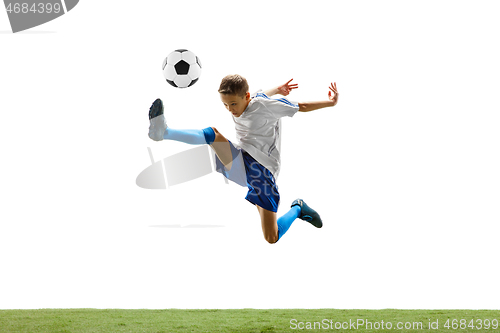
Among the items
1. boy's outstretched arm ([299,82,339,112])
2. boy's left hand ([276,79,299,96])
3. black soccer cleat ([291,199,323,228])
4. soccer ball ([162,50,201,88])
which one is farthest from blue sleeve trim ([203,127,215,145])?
black soccer cleat ([291,199,323,228])

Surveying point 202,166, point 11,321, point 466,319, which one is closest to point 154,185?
point 202,166

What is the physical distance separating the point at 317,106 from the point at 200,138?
1.11 meters

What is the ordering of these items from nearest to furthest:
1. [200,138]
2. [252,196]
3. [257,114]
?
[200,138]
[257,114]
[252,196]

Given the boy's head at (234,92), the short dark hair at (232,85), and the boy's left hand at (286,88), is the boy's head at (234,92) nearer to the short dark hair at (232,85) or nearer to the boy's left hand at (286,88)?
the short dark hair at (232,85)

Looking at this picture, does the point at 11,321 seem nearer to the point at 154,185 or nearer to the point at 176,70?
the point at 154,185

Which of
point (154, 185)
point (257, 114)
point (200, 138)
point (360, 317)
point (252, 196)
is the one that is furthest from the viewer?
point (360, 317)

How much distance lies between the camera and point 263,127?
162 inches

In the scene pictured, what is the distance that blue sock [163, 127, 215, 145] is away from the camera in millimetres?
3635

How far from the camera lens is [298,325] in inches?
183

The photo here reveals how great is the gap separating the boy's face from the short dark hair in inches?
1.4

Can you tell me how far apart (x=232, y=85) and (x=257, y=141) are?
582 mm

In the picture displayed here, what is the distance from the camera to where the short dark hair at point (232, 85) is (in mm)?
3826

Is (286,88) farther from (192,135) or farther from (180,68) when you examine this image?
(192,135)

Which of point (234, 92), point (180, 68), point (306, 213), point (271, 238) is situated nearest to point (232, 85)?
point (234, 92)
